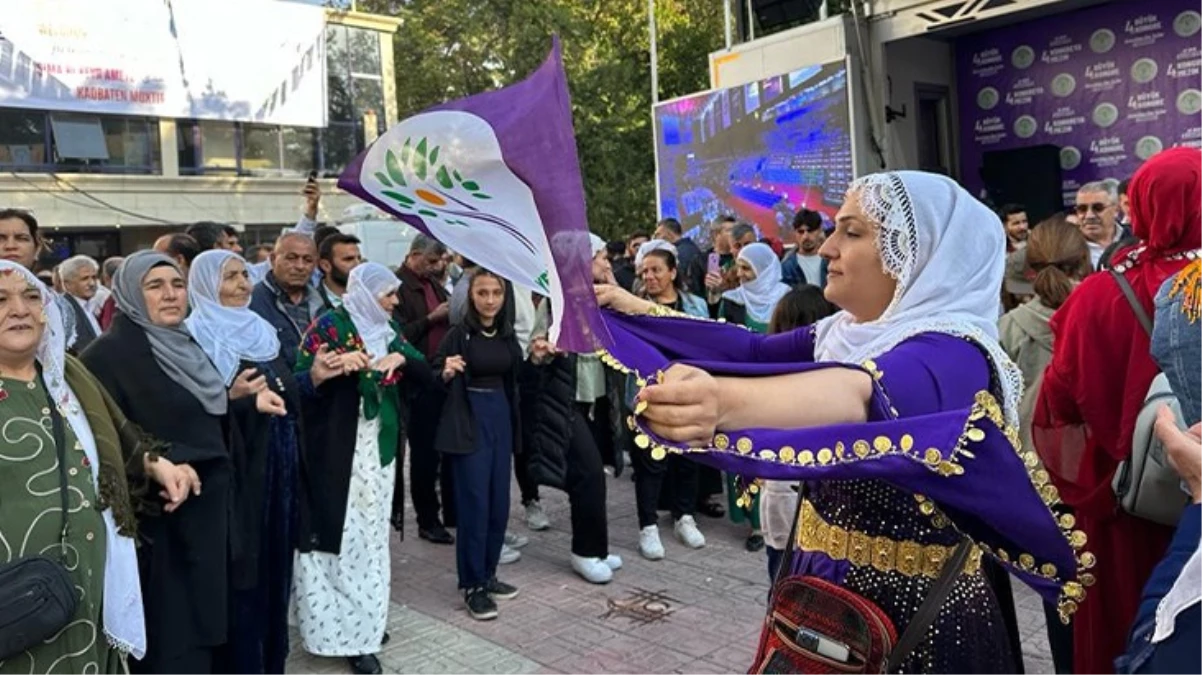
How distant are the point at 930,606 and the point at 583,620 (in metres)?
3.15

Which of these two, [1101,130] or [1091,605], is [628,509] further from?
[1101,130]

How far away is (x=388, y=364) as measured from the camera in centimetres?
432

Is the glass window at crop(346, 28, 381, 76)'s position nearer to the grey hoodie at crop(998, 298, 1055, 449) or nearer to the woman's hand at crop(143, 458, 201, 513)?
the grey hoodie at crop(998, 298, 1055, 449)

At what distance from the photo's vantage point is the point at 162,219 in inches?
862

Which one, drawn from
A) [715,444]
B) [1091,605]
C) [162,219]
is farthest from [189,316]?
[162,219]

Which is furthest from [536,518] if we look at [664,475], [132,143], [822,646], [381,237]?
[132,143]

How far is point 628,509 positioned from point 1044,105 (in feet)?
24.0

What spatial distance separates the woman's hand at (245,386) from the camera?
142 inches

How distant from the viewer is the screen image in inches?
408

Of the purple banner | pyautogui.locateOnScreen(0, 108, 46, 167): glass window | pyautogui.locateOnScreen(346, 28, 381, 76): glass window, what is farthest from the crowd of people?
pyautogui.locateOnScreen(346, 28, 381, 76): glass window

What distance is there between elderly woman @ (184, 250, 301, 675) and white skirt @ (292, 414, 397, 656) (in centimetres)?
21

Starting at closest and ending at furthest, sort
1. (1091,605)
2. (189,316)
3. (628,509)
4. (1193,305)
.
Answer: (1193,305) → (1091,605) → (189,316) → (628,509)

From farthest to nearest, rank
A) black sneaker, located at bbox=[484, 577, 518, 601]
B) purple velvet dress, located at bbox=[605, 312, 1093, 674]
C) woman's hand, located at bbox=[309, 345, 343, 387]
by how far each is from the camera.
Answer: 1. black sneaker, located at bbox=[484, 577, 518, 601]
2. woman's hand, located at bbox=[309, 345, 343, 387]
3. purple velvet dress, located at bbox=[605, 312, 1093, 674]

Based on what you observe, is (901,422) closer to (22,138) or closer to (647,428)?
(647,428)
